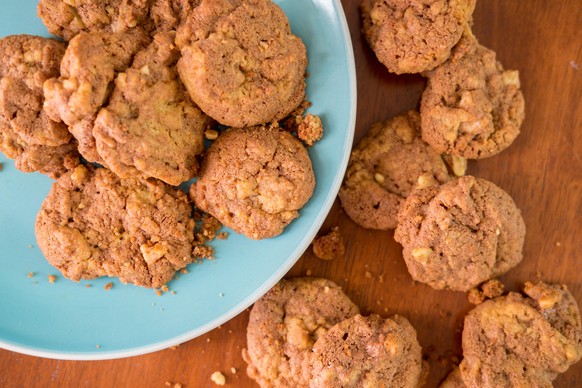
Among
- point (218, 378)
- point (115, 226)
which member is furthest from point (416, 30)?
point (218, 378)

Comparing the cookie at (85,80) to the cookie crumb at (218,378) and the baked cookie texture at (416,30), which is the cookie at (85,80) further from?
the cookie crumb at (218,378)

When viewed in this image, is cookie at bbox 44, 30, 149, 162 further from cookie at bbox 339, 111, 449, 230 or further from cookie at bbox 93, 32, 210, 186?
cookie at bbox 339, 111, 449, 230

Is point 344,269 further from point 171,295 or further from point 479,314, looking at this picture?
point 171,295

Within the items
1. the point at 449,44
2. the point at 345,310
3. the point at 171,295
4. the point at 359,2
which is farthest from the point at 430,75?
the point at 171,295

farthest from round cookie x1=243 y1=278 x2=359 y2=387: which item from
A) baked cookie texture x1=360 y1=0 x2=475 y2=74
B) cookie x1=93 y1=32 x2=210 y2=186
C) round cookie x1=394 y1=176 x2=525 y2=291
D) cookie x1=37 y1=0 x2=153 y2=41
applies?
cookie x1=37 y1=0 x2=153 y2=41

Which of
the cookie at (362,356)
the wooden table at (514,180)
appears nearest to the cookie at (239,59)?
the wooden table at (514,180)

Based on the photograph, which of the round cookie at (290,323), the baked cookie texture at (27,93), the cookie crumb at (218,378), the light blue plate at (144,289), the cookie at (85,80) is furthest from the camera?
the cookie crumb at (218,378)
